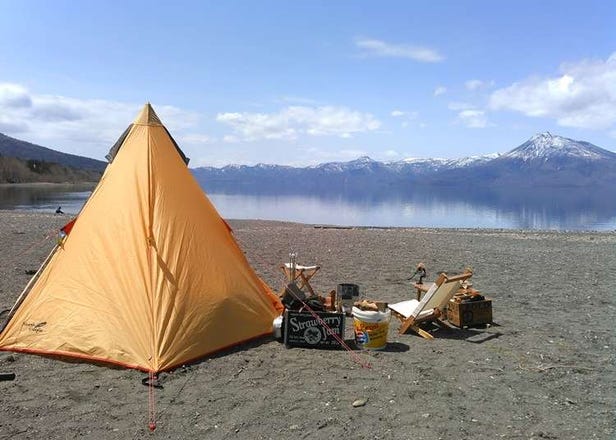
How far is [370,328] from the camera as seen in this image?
7.15 metres

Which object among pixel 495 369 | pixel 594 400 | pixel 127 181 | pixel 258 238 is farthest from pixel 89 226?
pixel 258 238

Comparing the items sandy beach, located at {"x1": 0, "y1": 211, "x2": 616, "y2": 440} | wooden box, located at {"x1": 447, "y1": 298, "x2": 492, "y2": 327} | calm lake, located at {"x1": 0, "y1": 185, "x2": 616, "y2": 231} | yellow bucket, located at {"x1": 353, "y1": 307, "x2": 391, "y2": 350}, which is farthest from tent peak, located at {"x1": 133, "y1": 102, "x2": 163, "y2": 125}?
calm lake, located at {"x1": 0, "y1": 185, "x2": 616, "y2": 231}

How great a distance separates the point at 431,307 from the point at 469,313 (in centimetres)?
65

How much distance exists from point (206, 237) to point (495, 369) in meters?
4.56

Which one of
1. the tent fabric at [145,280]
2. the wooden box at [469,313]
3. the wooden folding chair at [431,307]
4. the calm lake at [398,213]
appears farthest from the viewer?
the calm lake at [398,213]

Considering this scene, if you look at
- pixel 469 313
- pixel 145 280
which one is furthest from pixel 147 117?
pixel 469 313

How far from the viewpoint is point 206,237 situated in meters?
7.80

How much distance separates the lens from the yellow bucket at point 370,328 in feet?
23.3

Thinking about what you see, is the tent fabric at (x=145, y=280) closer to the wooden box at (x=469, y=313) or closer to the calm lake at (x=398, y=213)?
A: the wooden box at (x=469, y=313)

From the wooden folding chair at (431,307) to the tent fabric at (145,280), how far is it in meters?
2.13

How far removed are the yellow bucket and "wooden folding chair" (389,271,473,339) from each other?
0.92 meters

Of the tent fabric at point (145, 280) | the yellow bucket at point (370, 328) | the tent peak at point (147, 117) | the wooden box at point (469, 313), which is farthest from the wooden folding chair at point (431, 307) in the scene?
the tent peak at point (147, 117)

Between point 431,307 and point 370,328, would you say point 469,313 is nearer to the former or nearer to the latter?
point 431,307

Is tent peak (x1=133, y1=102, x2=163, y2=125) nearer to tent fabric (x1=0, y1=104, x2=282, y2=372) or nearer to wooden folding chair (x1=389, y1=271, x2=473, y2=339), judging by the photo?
tent fabric (x1=0, y1=104, x2=282, y2=372)
